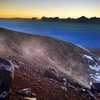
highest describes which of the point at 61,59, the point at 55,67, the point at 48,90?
the point at 61,59

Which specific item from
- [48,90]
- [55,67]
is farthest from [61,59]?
[48,90]

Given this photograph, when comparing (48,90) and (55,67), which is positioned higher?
(55,67)

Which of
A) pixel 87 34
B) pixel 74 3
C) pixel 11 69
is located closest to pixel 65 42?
pixel 87 34

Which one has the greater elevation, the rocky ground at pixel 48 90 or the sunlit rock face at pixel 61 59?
the sunlit rock face at pixel 61 59

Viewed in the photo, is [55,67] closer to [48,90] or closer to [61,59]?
[61,59]

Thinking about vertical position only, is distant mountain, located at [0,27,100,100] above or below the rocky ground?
above
